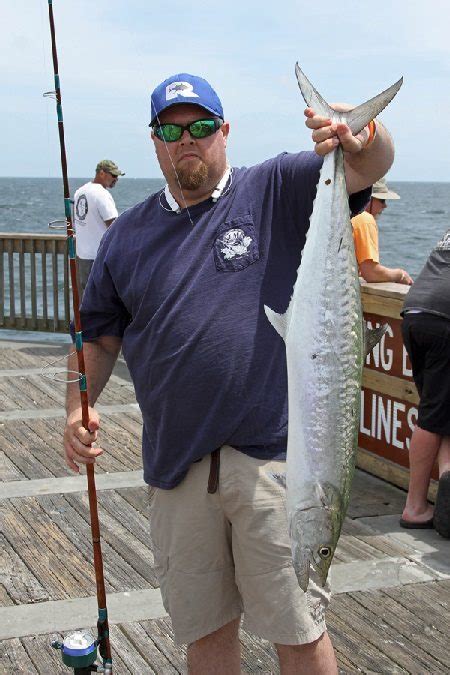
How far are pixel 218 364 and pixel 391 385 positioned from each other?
337 centimetres

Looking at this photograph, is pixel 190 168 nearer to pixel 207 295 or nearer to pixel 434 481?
pixel 207 295

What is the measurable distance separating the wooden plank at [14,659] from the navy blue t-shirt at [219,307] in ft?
4.01

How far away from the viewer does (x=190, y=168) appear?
285cm

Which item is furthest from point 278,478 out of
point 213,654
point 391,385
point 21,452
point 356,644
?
point 21,452

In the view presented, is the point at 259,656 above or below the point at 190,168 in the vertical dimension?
below

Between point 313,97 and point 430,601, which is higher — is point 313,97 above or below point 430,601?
above

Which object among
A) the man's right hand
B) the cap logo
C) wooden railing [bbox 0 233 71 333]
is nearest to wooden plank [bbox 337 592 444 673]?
the man's right hand

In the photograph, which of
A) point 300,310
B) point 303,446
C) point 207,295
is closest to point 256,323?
point 207,295

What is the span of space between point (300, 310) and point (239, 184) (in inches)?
23.8

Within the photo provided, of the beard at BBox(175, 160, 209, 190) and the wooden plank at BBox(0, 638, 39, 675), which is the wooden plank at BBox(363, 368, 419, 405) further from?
the beard at BBox(175, 160, 209, 190)

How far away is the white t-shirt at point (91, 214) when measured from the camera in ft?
29.6

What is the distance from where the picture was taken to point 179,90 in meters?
2.89

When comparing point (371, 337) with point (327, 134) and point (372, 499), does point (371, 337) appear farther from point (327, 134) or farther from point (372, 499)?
point (372, 499)

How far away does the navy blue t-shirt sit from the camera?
2807 millimetres
